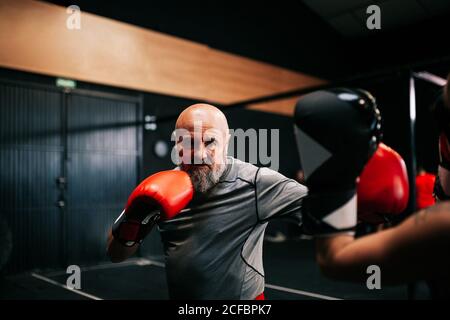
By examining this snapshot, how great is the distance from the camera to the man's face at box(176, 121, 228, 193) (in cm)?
143

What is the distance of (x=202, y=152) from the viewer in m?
1.43

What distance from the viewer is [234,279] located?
1.43 metres

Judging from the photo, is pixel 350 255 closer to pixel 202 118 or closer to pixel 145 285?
pixel 202 118

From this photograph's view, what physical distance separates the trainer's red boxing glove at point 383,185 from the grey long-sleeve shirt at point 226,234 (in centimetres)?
44

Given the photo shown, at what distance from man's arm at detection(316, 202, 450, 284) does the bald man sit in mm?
624

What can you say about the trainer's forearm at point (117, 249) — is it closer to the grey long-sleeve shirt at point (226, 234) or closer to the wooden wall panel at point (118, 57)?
the grey long-sleeve shirt at point (226, 234)

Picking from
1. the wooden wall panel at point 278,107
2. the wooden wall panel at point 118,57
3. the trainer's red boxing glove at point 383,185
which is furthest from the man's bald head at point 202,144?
the wooden wall panel at point 278,107

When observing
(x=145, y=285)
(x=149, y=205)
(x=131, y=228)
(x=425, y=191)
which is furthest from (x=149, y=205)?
(x=425, y=191)

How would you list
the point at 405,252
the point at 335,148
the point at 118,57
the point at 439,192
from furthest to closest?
the point at 118,57 → the point at 439,192 → the point at 335,148 → the point at 405,252

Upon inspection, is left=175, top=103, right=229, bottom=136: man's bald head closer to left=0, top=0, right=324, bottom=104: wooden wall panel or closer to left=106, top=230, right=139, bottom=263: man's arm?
left=106, top=230, right=139, bottom=263: man's arm

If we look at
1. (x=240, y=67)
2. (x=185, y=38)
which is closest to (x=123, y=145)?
(x=185, y=38)

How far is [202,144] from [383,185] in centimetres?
66

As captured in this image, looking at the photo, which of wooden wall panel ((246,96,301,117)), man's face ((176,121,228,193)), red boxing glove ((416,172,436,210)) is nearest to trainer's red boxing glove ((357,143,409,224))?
man's face ((176,121,228,193))
